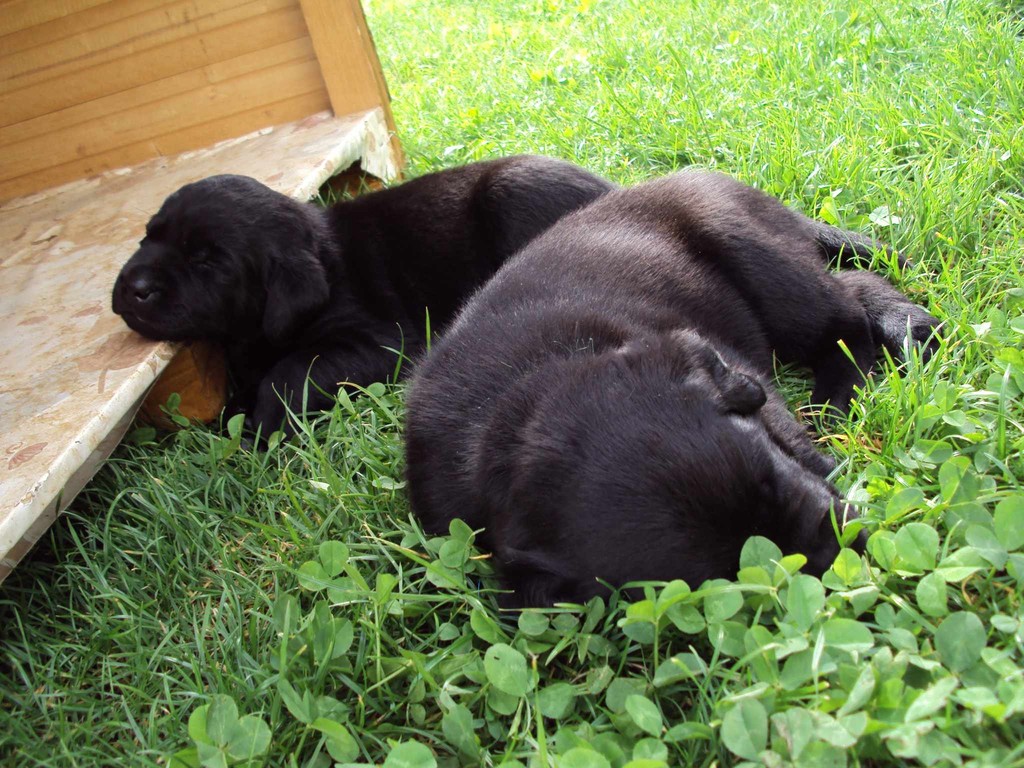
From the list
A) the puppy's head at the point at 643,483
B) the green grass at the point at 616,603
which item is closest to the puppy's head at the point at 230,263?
the green grass at the point at 616,603

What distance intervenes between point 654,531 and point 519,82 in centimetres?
417

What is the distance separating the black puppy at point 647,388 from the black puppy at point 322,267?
65cm

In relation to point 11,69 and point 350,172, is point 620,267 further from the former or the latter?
point 11,69

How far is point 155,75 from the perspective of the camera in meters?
4.34

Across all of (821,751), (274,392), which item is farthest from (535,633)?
(274,392)

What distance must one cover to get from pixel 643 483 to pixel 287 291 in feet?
6.53

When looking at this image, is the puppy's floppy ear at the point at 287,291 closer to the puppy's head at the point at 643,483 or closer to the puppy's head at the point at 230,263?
the puppy's head at the point at 230,263

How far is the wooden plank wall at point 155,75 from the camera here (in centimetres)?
421

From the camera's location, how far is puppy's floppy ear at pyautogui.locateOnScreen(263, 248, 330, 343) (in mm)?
3211

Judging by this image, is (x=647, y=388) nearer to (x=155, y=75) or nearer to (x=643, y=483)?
(x=643, y=483)

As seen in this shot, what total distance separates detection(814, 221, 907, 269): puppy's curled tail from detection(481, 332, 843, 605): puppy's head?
1305 millimetres

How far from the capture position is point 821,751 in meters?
1.30

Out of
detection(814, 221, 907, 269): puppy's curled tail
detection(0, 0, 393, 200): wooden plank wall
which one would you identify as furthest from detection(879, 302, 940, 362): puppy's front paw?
detection(0, 0, 393, 200): wooden plank wall

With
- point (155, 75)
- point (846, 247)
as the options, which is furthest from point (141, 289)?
point (846, 247)
